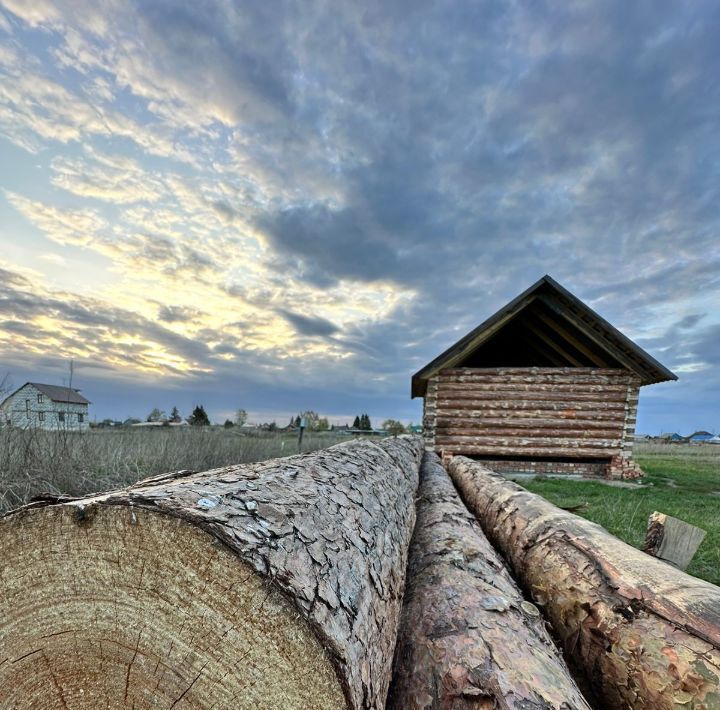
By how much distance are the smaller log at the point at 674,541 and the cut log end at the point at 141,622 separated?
227 centimetres

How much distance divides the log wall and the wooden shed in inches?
0.9

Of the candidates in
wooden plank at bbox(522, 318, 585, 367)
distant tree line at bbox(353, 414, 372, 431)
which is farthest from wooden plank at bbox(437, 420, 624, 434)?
distant tree line at bbox(353, 414, 372, 431)

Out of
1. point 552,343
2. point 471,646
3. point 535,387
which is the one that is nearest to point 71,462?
point 471,646

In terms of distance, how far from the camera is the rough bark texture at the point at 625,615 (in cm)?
120

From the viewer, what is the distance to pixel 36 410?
5340mm

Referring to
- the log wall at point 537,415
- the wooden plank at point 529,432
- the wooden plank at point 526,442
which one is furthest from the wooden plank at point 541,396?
the wooden plank at point 526,442

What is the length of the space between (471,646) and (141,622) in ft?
3.13

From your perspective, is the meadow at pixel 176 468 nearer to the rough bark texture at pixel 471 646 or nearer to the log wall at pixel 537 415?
the log wall at pixel 537 415

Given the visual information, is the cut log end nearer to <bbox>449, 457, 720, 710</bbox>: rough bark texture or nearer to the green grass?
<bbox>449, 457, 720, 710</bbox>: rough bark texture

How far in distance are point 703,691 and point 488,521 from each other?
2149 millimetres

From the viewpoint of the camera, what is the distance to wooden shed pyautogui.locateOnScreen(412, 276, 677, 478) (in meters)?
9.61

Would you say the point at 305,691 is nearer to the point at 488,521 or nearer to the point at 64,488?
the point at 488,521

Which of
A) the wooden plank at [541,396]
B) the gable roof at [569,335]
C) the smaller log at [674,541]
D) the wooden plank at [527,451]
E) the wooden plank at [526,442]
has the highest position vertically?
the gable roof at [569,335]

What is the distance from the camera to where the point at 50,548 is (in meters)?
0.92
